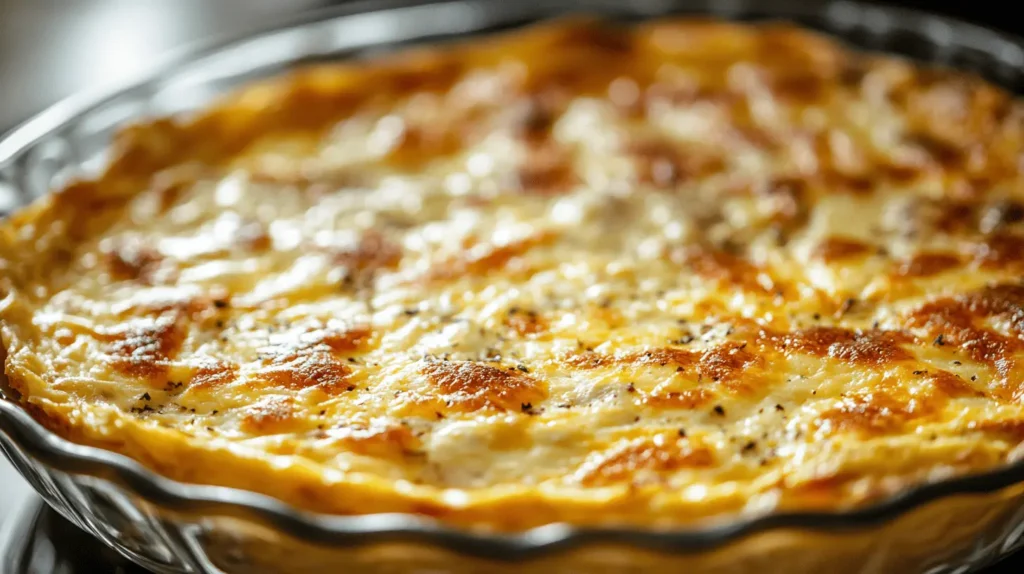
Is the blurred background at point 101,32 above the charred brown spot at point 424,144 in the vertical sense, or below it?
above

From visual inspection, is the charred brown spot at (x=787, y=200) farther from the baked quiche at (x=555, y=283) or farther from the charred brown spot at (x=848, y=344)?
the charred brown spot at (x=848, y=344)

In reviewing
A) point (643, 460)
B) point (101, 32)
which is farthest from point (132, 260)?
point (101, 32)

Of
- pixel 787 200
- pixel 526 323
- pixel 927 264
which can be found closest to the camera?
pixel 526 323

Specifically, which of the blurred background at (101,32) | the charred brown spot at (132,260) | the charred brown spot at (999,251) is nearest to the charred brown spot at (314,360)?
the charred brown spot at (132,260)

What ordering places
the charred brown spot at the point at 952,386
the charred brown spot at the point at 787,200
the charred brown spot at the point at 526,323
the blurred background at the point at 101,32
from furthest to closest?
1. the blurred background at the point at 101,32
2. the charred brown spot at the point at 787,200
3. the charred brown spot at the point at 526,323
4. the charred brown spot at the point at 952,386

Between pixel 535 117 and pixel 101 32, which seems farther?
pixel 101 32

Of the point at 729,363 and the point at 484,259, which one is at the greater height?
the point at 484,259

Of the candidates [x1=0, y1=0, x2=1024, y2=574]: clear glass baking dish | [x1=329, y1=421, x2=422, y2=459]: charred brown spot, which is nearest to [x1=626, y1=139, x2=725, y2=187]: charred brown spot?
[x1=329, y1=421, x2=422, y2=459]: charred brown spot

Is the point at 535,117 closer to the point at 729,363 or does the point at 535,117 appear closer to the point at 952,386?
the point at 729,363
